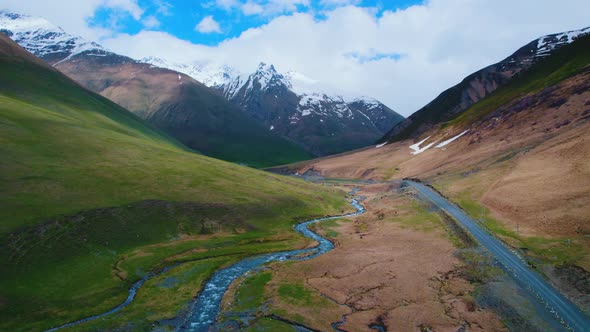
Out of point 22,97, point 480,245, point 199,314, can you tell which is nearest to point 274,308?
point 199,314

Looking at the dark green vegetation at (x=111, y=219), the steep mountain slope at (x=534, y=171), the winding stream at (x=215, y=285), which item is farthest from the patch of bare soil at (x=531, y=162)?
the dark green vegetation at (x=111, y=219)

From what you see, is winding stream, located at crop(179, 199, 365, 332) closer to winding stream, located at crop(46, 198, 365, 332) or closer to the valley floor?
winding stream, located at crop(46, 198, 365, 332)

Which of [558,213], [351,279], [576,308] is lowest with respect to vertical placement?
[351,279]

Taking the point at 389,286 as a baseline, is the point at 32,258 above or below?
below

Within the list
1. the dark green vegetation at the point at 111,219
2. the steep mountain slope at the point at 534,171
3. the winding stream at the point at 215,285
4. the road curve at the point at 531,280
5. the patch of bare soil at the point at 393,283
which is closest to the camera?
the road curve at the point at 531,280

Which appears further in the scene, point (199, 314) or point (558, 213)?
point (558, 213)

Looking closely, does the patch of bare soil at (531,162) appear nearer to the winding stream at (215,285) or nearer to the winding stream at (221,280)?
the winding stream at (221,280)

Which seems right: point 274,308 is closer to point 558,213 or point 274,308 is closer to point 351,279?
point 351,279
